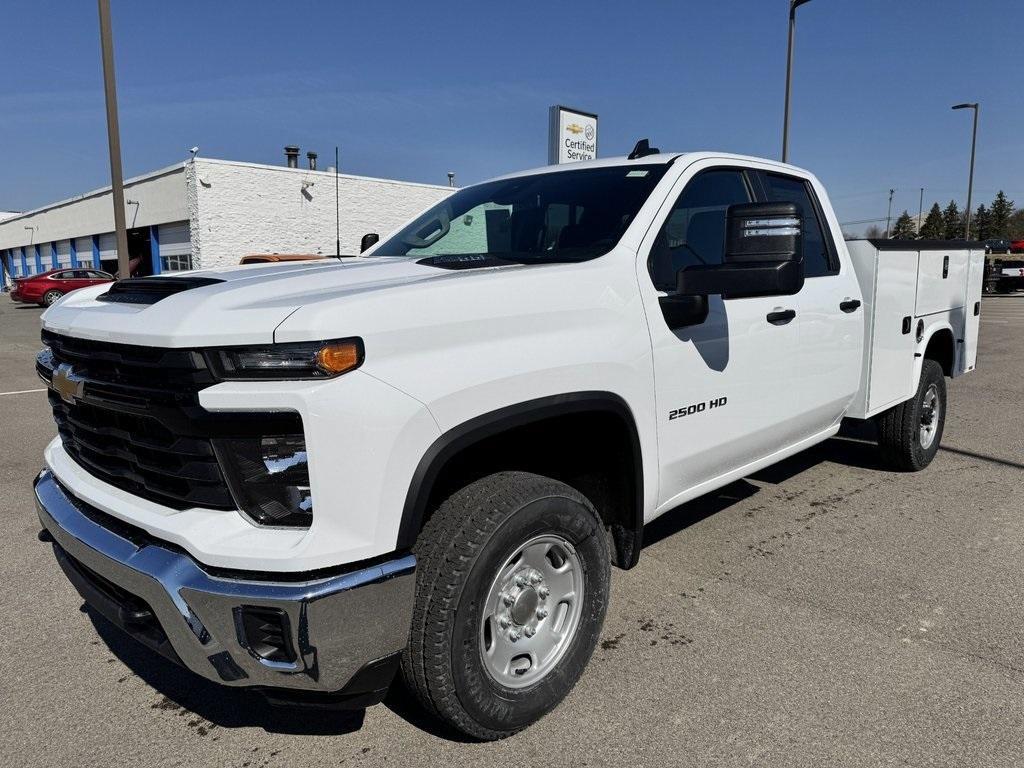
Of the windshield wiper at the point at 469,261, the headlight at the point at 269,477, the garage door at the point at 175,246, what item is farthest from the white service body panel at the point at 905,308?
the garage door at the point at 175,246

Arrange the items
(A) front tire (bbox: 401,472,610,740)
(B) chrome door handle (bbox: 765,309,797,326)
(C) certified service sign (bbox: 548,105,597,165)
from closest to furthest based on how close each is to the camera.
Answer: (A) front tire (bbox: 401,472,610,740) < (B) chrome door handle (bbox: 765,309,797,326) < (C) certified service sign (bbox: 548,105,597,165)

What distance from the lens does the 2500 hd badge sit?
2963mm

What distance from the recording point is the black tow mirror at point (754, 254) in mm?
2695

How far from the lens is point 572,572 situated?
2639mm

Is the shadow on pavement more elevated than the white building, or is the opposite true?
the white building

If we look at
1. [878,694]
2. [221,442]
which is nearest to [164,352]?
[221,442]

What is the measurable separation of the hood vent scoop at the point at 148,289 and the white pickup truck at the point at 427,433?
0.04 feet

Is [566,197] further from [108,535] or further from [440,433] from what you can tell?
[108,535]

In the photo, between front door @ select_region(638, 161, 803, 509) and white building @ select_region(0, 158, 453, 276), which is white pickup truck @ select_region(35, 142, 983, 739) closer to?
front door @ select_region(638, 161, 803, 509)

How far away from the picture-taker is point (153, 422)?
214 cm

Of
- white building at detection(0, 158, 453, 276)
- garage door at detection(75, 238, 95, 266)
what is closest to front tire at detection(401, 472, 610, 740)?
white building at detection(0, 158, 453, 276)

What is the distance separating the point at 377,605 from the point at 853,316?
3.18 m

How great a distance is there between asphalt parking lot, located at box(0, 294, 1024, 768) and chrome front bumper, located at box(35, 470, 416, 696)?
56cm

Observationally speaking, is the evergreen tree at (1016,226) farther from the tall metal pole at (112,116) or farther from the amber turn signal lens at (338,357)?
the amber turn signal lens at (338,357)
